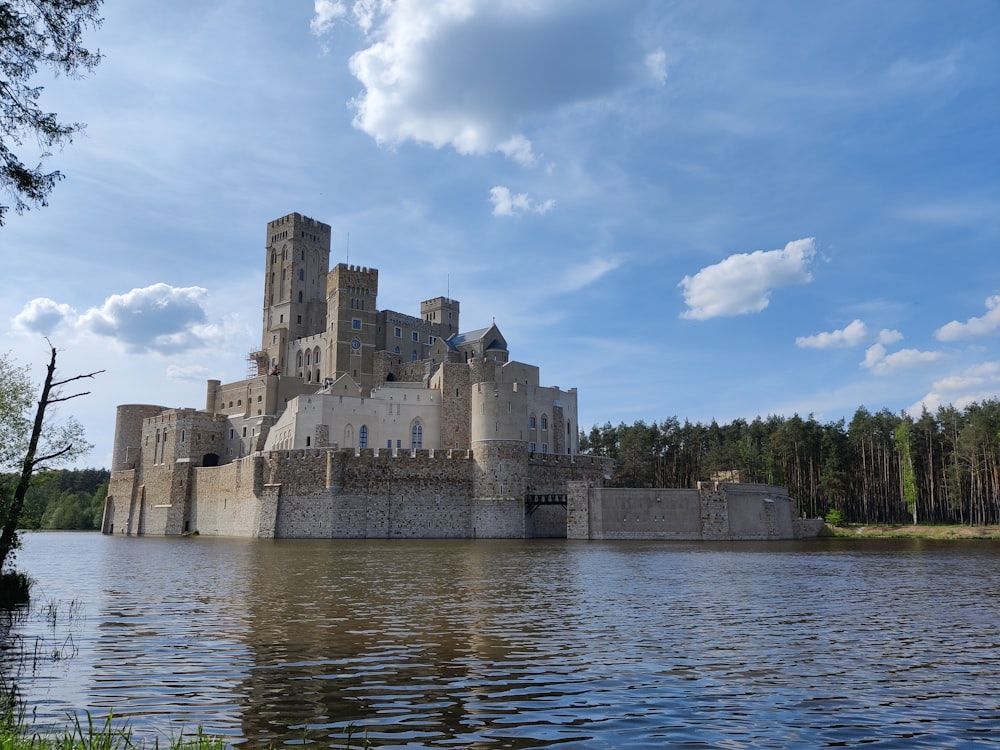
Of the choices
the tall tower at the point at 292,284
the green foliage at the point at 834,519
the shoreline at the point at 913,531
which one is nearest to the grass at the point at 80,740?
the shoreline at the point at 913,531

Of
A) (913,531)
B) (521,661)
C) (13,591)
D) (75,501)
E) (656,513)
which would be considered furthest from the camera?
(75,501)

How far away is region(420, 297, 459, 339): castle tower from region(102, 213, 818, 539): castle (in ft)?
27.8

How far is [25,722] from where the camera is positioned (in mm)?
7758

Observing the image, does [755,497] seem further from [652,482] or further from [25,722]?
[25,722]

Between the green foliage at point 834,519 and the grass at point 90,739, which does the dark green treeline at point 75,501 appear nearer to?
the green foliage at point 834,519

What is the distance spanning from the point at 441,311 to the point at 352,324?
20.1 metres

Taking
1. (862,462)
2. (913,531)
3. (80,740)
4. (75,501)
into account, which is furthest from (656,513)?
(75,501)

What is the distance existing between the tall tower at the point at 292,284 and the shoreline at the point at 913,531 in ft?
182

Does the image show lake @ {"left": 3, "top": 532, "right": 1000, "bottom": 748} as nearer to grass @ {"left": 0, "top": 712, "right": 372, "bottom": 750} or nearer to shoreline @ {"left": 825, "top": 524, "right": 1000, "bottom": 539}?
grass @ {"left": 0, "top": 712, "right": 372, "bottom": 750}

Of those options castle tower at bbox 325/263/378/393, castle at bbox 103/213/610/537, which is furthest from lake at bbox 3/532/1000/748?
castle tower at bbox 325/263/378/393

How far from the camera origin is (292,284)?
3634 inches

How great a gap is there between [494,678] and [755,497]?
48.3 meters

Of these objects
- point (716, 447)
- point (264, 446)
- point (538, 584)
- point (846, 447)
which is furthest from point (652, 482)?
point (538, 584)

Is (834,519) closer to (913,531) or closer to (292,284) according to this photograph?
(913,531)
